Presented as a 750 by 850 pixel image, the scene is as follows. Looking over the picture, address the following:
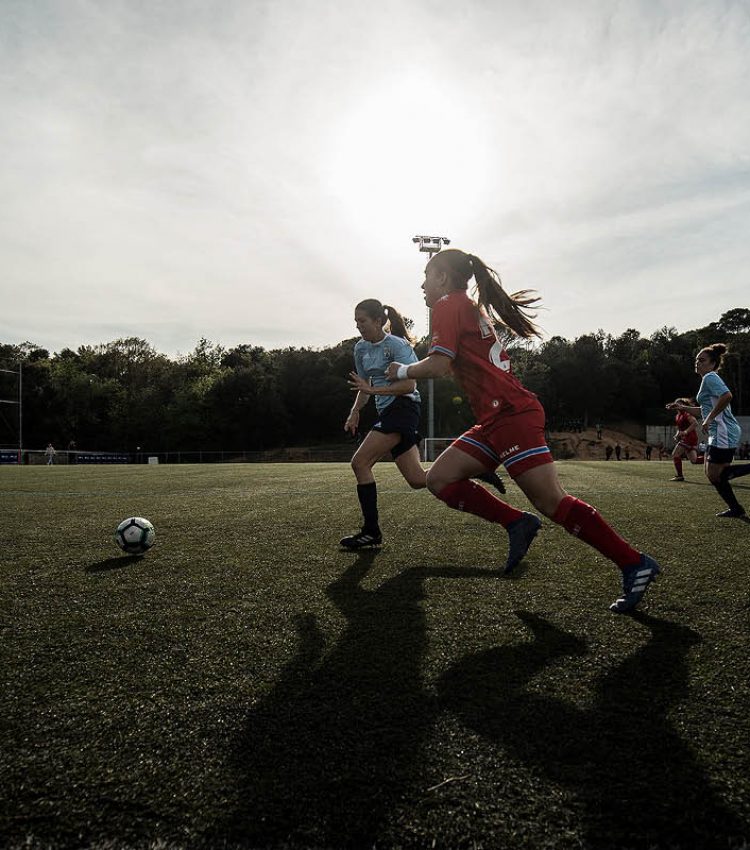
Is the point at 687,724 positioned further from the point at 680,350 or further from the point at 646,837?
the point at 680,350

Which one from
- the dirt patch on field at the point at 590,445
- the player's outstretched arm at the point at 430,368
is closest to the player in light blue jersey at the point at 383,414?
the player's outstretched arm at the point at 430,368

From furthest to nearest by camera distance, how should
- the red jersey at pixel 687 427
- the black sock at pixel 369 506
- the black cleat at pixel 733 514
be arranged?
the red jersey at pixel 687 427 → the black cleat at pixel 733 514 → the black sock at pixel 369 506

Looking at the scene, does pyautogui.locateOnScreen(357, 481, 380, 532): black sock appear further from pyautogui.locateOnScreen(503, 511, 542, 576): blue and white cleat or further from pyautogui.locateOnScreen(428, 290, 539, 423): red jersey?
pyautogui.locateOnScreen(428, 290, 539, 423): red jersey

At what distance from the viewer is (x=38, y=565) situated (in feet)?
13.6

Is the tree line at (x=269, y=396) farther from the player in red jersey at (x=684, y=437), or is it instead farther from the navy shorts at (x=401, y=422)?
the navy shorts at (x=401, y=422)

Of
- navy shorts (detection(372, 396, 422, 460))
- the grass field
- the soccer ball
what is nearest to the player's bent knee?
the grass field

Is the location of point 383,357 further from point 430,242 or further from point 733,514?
point 430,242

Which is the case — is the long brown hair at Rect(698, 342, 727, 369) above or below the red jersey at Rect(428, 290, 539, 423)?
above

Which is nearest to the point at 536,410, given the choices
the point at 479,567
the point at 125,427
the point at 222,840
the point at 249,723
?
the point at 479,567

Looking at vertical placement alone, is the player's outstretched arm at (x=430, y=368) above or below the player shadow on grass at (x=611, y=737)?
above

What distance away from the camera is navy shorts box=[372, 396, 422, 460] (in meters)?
5.43

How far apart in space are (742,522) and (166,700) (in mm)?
6263

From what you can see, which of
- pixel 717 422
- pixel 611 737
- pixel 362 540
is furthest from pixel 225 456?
pixel 611 737

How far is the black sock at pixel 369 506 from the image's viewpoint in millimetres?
5039
